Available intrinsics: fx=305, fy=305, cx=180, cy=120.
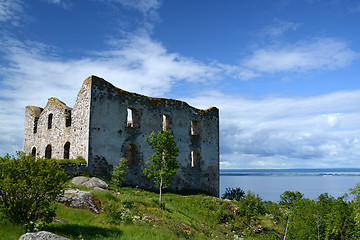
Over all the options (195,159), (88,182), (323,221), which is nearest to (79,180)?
(88,182)

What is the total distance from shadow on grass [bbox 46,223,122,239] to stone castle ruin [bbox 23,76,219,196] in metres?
13.1

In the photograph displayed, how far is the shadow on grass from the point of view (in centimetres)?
1098

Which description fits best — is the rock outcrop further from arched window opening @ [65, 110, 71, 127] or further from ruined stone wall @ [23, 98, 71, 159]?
arched window opening @ [65, 110, 71, 127]

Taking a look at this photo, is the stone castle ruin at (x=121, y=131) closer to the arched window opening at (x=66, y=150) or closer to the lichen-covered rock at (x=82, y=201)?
the arched window opening at (x=66, y=150)

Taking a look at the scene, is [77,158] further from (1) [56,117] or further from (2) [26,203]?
(2) [26,203]

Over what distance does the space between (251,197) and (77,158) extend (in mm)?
15026

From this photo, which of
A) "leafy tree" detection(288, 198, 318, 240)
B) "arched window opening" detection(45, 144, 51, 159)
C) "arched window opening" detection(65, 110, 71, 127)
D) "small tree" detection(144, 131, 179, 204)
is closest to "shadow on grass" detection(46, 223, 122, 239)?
"small tree" detection(144, 131, 179, 204)

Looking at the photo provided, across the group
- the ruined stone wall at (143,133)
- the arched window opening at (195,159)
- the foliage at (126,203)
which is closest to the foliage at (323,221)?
the ruined stone wall at (143,133)

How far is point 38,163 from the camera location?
1062 centimetres

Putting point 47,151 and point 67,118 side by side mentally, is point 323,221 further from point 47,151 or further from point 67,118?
point 47,151

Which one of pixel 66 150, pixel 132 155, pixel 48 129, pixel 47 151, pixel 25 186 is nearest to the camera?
pixel 25 186

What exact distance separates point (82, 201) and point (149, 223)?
11.3ft

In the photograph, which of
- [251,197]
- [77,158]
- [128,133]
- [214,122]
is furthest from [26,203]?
[214,122]

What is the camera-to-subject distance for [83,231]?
453 inches
